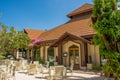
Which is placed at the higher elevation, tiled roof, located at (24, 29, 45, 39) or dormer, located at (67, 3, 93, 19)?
dormer, located at (67, 3, 93, 19)

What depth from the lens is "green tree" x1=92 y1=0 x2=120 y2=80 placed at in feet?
31.2

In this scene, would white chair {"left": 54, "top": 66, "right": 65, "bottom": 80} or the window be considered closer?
white chair {"left": 54, "top": 66, "right": 65, "bottom": 80}

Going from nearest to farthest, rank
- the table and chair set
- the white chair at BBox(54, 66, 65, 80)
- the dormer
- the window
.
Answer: the table and chair set → the white chair at BBox(54, 66, 65, 80) → the window → the dormer

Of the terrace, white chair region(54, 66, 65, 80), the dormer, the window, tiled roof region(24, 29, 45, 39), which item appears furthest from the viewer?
tiled roof region(24, 29, 45, 39)

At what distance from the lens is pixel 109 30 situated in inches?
373

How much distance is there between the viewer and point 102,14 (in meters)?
9.86

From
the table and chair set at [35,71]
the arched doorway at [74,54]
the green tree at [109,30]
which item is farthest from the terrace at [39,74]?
the green tree at [109,30]

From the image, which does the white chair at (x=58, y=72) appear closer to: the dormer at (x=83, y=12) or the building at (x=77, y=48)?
the building at (x=77, y=48)

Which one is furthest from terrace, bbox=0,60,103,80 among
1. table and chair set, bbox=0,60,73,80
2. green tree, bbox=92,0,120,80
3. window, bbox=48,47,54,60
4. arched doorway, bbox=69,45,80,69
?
window, bbox=48,47,54,60

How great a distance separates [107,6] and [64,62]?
15502 millimetres

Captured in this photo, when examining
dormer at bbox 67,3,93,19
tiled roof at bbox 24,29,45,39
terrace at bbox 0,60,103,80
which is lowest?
terrace at bbox 0,60,103,80

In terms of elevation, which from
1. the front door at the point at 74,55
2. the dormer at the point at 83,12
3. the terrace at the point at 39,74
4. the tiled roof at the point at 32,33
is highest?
the dormer at the point at 83,12

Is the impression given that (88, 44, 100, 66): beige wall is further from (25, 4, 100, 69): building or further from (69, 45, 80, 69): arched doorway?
(69, 45, 80, 69): arched doorway

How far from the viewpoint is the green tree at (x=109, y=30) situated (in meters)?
9.51
